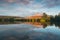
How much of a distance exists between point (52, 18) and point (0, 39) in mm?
69331

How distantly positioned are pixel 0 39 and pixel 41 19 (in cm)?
6617

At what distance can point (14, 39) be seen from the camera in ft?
46.9

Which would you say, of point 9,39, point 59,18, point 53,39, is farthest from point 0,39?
point 59,18

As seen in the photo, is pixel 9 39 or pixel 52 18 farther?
pixel 52 18

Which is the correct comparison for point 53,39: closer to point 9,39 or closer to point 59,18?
point 9,39

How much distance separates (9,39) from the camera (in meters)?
14.3

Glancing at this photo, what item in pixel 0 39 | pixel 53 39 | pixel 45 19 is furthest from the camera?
pixel 45 19

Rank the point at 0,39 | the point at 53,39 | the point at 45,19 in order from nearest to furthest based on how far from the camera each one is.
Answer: the point at 0,39 → the point at 53,39 → the point at 45,19

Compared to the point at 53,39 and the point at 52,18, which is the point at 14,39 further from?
the point at 52,18

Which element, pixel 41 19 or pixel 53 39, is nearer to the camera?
pixel 53 39

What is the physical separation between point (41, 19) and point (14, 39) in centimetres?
6565

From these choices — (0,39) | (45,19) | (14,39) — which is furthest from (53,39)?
(45,19)

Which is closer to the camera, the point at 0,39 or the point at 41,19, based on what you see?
the point at 0,39

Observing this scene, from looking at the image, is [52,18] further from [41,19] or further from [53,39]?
[53,39]
